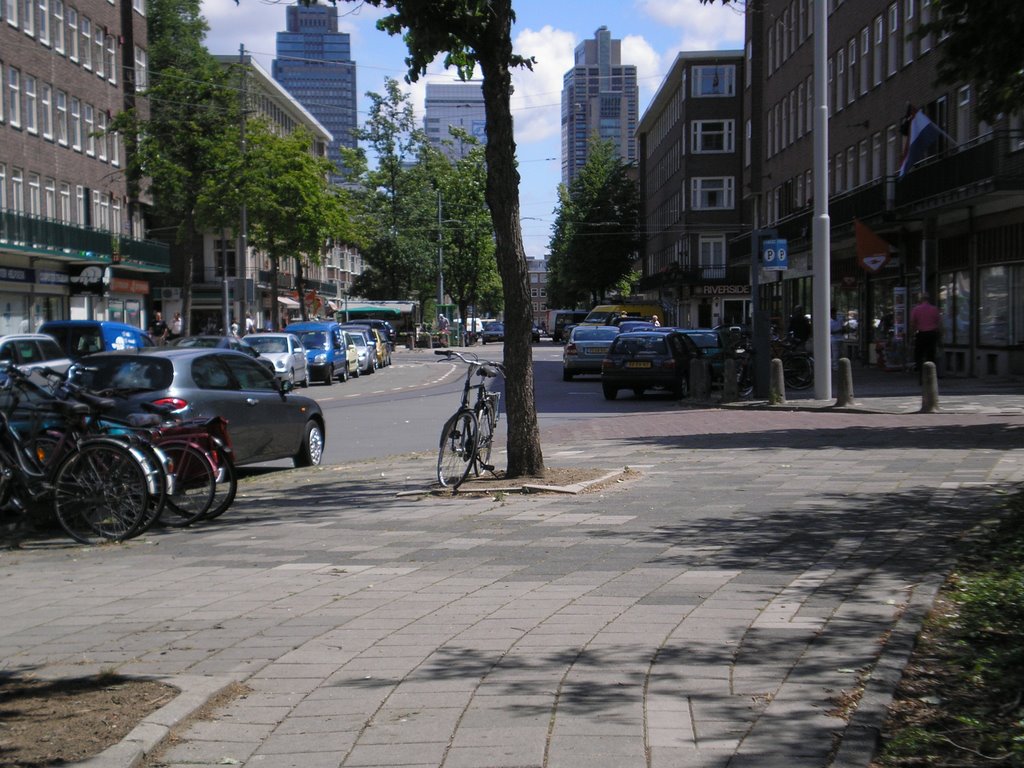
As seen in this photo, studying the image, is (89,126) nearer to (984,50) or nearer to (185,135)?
(185,135)

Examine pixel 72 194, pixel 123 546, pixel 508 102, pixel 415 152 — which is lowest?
pixel 123 546

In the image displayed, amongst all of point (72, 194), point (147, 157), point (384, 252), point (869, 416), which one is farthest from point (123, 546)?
point (384, 252)

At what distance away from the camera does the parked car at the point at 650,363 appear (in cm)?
2827

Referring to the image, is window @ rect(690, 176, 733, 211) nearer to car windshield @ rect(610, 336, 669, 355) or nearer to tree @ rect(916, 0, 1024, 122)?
car windshield @ rect(610, 336, 669, 355)

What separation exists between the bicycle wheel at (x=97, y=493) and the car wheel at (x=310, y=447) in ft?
18.9

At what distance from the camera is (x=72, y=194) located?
169ft

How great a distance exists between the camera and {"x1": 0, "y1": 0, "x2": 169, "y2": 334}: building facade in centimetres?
4419

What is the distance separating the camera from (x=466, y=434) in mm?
12242

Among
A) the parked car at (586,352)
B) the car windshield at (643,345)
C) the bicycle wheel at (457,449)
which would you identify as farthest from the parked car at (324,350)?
the bicycle wheel at (457,449)

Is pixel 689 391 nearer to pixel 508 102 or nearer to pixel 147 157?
pixel 508 102

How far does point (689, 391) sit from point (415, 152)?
66882 millimetres

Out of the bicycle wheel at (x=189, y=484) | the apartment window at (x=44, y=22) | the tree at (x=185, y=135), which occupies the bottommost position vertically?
the bicycle wheel at (x=189, y=484)

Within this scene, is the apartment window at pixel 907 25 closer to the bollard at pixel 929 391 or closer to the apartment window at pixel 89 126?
the bollard at pixel 929 391

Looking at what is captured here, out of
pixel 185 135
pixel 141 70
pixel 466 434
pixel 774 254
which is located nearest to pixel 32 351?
pixel 466 434
